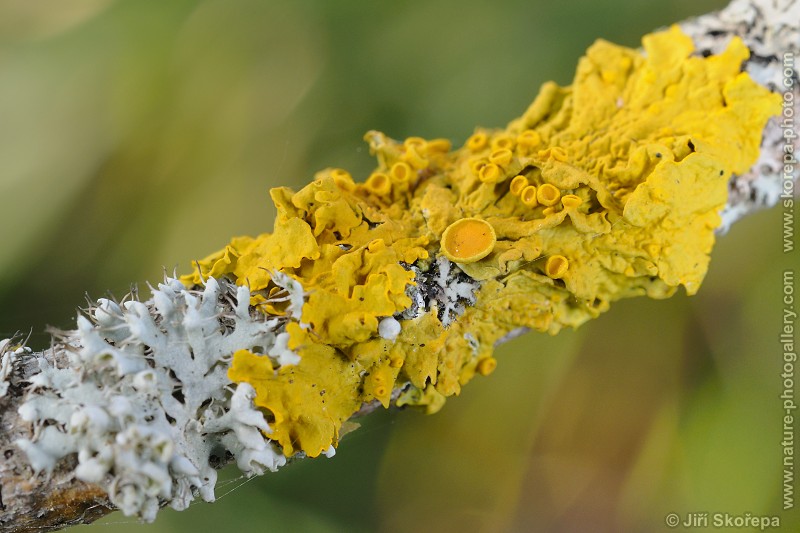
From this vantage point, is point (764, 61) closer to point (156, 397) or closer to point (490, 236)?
point (490, 236)

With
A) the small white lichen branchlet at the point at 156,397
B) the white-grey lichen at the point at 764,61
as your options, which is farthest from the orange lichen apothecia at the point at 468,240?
the white-grey lichen at the point at 764,61

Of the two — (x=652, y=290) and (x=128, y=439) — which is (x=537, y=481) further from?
(x=128, y=439)

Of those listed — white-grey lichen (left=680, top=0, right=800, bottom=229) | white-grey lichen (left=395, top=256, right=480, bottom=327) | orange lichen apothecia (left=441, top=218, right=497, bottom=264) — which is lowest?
white-grey lichen (left=395, top=256, right=480, bottom=327)

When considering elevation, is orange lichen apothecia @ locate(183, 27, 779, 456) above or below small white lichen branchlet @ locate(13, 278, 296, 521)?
above

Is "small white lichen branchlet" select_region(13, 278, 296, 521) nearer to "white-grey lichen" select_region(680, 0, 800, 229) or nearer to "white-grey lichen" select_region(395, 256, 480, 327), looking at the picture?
"white-grey lichen" select_region(395, 256, 480, 327)

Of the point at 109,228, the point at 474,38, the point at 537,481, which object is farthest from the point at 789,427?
the point at 109,228

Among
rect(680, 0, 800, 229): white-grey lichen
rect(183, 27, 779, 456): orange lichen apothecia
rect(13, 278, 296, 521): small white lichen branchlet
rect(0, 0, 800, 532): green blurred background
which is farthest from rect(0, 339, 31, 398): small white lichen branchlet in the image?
rect(680, 0, 800, 229): white-grey lichen

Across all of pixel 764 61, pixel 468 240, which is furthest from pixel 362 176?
→ pixel 764 61
